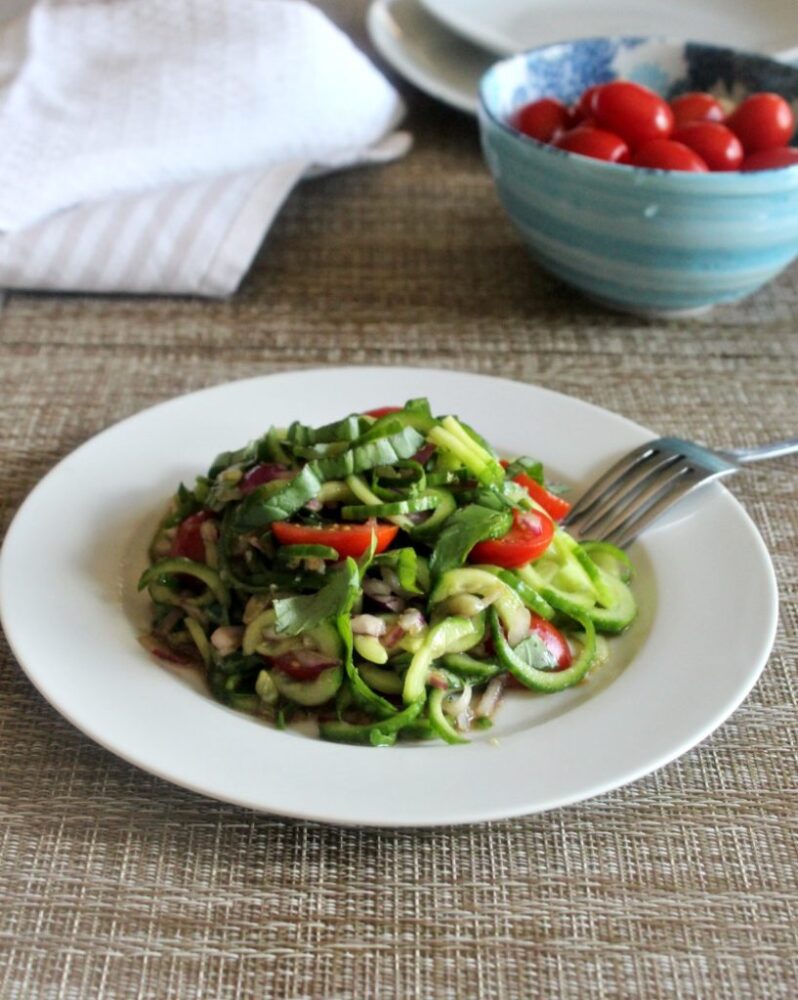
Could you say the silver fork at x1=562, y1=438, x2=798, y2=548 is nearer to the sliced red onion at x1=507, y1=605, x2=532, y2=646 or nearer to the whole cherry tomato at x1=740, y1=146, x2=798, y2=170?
the sliced red onion at x1=507, y1=605, x2=532, y2=646

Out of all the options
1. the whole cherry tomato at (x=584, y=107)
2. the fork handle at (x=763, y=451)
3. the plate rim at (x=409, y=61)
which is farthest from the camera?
the plate rim at (x=409, y=61)

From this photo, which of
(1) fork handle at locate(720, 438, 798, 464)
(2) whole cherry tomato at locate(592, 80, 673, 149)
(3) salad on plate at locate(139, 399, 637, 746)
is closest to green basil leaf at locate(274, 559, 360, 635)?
(3) salad on plate at locate(139, 399, 637, 746)

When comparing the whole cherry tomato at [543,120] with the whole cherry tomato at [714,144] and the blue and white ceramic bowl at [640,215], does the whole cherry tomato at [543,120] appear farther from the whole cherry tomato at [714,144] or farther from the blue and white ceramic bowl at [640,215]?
the whole cherry tomato at [714,144]

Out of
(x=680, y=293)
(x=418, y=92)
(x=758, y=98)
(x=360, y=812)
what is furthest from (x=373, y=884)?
(x=418, y=92)

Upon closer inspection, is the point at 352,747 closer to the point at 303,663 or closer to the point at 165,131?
the point at 303,663

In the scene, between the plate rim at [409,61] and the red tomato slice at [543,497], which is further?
the plate rim at [409,61]

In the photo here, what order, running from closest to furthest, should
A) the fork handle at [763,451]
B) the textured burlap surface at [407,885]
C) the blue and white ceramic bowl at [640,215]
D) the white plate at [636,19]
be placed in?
the textured burlap surface at [407,885]
the fork handle at [763,451]
the blue and white ceramic bowl at [640,215]
the white plate at [636,19]

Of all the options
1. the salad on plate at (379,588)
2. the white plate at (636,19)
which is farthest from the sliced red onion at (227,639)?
the white plate at (636,19)
